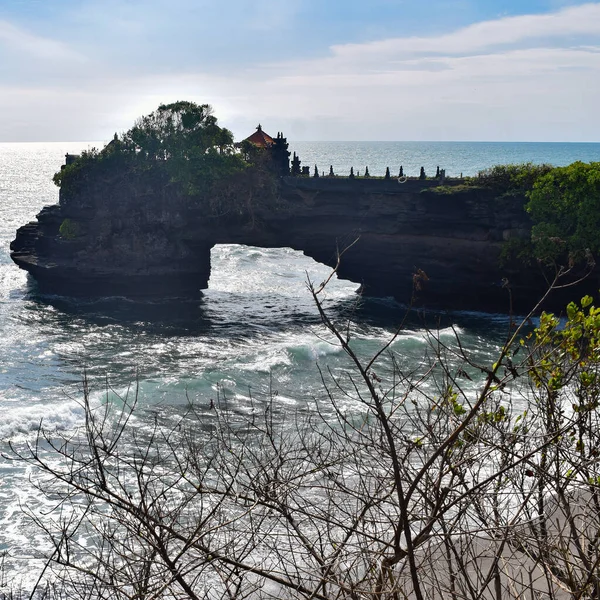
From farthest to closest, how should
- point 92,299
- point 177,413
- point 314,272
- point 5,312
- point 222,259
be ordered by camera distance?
point 222,259, point 314,272, point 92,299, point 5,312, point 177,413

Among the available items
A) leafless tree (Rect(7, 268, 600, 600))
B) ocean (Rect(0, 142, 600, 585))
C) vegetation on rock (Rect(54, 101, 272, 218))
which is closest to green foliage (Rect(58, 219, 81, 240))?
vegetation on rock (Rect(54, 101, 272, 218))

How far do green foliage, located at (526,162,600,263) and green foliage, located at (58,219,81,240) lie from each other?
2617cm

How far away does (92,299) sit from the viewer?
142 ft

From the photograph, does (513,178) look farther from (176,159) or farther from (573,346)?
(573,346)

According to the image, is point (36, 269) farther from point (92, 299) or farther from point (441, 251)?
point (441, 251)

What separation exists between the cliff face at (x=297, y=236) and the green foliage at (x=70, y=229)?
2.4 inches

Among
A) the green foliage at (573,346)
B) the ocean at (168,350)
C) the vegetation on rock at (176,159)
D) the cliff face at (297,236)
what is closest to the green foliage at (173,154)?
the vegetation on rock at (176,159)

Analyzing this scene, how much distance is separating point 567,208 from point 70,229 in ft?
92.6

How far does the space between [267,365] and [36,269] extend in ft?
72.8

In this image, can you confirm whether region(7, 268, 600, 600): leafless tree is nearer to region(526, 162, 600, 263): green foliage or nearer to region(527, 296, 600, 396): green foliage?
Result: region(527, 296, 600, 396): green foliage

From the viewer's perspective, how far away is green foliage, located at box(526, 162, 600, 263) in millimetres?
34812

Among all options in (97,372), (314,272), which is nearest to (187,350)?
(97,372)

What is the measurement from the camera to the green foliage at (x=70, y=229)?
44125mm

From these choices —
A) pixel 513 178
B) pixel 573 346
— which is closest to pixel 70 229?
pixel 513 178
